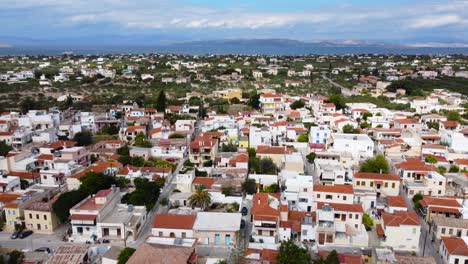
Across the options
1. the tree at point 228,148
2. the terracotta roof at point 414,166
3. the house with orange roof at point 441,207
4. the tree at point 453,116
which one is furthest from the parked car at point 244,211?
the tree at point 453,116

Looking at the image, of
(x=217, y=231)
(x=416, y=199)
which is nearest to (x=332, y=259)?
(x=217, y=231)

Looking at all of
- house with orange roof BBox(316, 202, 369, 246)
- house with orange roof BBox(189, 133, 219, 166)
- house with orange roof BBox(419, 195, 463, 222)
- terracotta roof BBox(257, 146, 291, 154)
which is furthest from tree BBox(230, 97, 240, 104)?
house with orange roof BBox(316, 202, 369, 246)

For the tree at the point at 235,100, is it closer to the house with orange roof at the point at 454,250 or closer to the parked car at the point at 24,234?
the parked car at the point at 24,234

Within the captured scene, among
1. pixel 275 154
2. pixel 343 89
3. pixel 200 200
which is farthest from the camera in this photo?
pixel 343 89

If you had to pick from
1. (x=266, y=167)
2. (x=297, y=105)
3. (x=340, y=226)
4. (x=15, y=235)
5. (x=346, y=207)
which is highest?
(x=297, y=105)

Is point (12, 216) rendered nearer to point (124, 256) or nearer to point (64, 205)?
point (64, 205)

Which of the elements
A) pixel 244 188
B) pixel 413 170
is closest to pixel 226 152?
pixel 244 188

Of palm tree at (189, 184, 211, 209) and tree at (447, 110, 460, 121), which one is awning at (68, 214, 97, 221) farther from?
tree at (447, 110, 460, 121)
